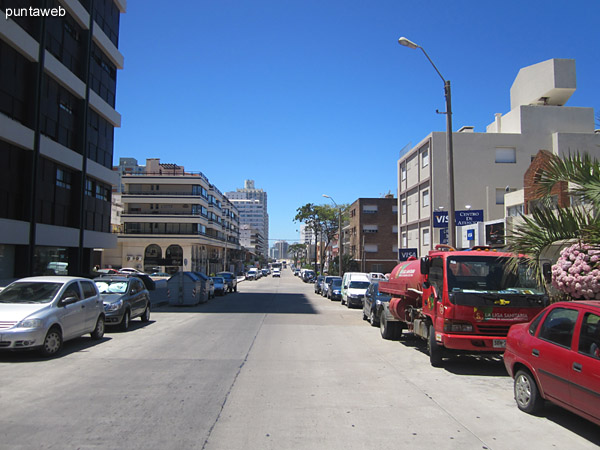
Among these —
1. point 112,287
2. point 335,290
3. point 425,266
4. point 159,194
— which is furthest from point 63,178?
point 159,194

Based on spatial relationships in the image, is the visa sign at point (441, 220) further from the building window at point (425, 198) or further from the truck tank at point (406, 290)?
Result: the building window at point (425, 198)

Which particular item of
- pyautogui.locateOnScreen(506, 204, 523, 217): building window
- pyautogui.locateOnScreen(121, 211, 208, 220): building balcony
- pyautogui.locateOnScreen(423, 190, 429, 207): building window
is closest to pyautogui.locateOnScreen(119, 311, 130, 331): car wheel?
pyautogui.locateOnScreen(506, 204, 523, 217): building window

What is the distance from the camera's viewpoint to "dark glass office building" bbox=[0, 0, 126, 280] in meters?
21.5

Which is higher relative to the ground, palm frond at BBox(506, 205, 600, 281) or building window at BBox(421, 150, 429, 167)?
building window at BBox(421, 150, 429, 167)

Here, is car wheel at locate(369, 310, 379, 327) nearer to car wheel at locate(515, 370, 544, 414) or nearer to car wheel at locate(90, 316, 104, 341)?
car wheel at locate(90, 316, 104, 341)

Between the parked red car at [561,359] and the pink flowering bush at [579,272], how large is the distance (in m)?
1.47

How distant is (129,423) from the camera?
571cm

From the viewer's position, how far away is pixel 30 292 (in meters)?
10.5

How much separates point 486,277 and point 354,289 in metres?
18.3

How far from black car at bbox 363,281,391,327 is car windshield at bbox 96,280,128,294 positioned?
819 centimetres

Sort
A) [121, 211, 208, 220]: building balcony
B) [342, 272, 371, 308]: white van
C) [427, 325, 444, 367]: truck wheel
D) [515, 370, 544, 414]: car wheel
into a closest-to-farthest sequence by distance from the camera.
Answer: [515, 370, 544, 414]: car wheel < [427, 325, 444, 367]: truck wheel < [342, 272, 371, 308]: white van < [121, 211, 208, 220]: building balcony

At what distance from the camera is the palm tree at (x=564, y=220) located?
7977mm

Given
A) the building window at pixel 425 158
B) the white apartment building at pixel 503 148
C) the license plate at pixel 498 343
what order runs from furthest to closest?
the building window at pixel 425 158, the white apartment building at pixel 503 148, the license plate at pixel 498 343

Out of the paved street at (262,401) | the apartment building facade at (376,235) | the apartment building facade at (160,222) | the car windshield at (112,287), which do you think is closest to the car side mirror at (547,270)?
the paved street at (262,401)
